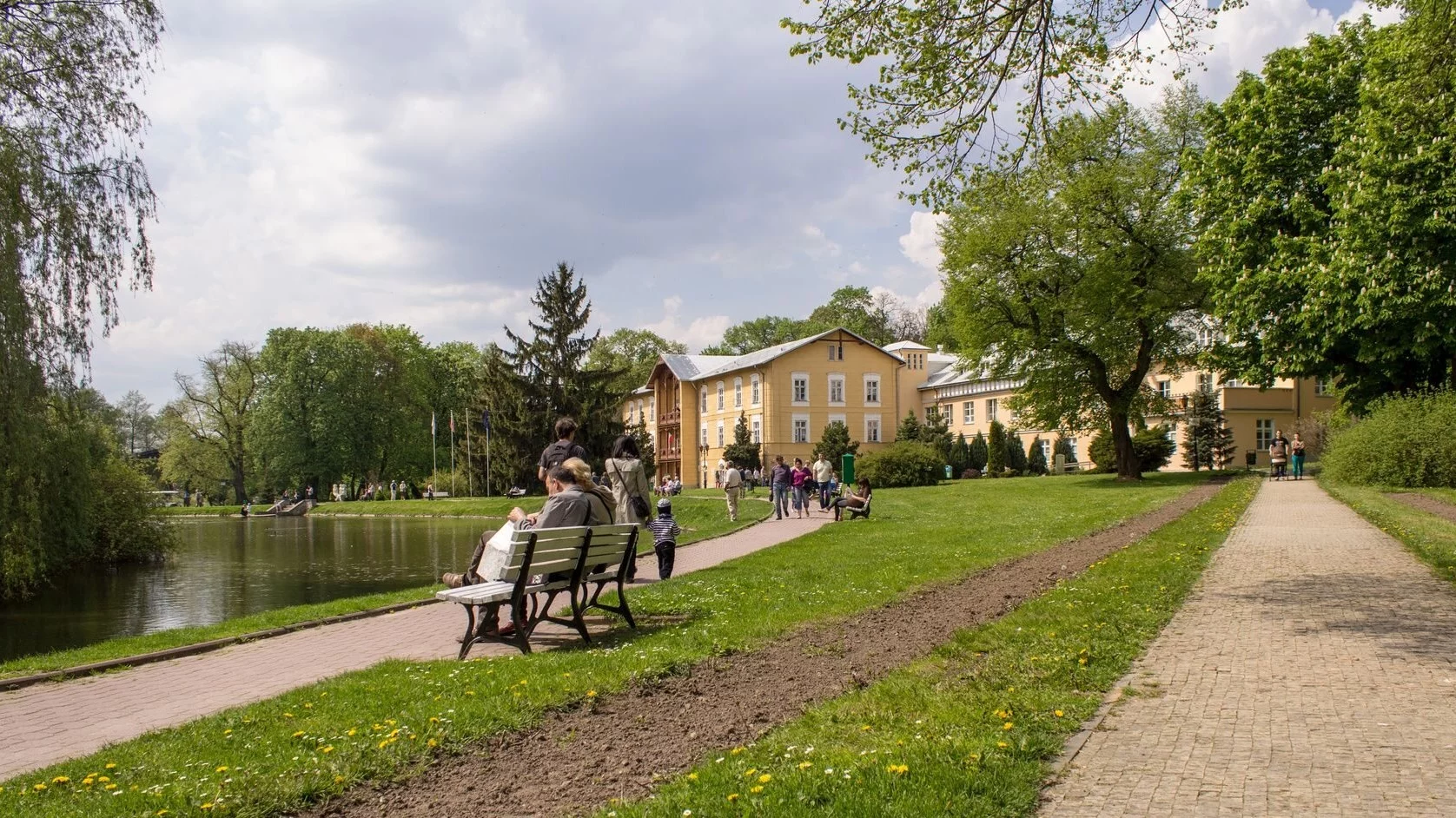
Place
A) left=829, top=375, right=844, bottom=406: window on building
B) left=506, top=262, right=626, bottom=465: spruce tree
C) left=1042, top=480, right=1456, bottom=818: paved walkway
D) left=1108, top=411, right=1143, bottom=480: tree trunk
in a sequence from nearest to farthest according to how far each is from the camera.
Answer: left=1042, top=480, right=1456, bottom=818: paved walkway
left=1108, top=411, right=1143, bottom=480: tree trunk
left=506, top=262, right=626, bottom=465: spruce tree
left=829, top=375, right=844, bottom=406: window on building

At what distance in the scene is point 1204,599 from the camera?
952 centimetres

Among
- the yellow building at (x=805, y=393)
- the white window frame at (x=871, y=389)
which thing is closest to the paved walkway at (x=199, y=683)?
the yellow building at (x=805, y=393)

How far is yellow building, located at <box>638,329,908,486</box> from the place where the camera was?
65.8m

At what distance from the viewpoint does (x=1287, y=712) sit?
542 cm

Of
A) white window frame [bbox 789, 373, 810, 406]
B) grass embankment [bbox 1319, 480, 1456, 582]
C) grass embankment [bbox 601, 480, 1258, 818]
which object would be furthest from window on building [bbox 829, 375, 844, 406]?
grass embankment [bbox 601, 480, 1258, 818]

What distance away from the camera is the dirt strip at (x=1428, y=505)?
19.0 meters

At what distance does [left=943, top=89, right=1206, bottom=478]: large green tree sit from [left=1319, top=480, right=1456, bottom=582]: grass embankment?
12.5 metres

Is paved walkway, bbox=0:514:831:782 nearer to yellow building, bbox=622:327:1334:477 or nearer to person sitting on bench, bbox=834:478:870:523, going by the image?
person sitting on bench, bbox=834:478:870:523

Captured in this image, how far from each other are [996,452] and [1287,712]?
50.1 metres

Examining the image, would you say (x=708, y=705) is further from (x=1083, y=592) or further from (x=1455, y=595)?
(x=1455, y=595)

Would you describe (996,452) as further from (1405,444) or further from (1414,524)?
(1414,524)

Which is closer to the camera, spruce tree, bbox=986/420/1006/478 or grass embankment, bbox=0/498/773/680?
grass embankment, bbox=0/498/773/680

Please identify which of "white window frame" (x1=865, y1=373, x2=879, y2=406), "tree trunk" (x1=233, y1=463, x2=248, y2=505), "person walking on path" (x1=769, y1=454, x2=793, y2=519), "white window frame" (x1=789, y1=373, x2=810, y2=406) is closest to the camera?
"person walking on path" (x1=769, y1=454, x2=793, y2=519)

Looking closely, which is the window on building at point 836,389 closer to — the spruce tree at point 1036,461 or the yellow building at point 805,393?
the yellow building at point 805,393
